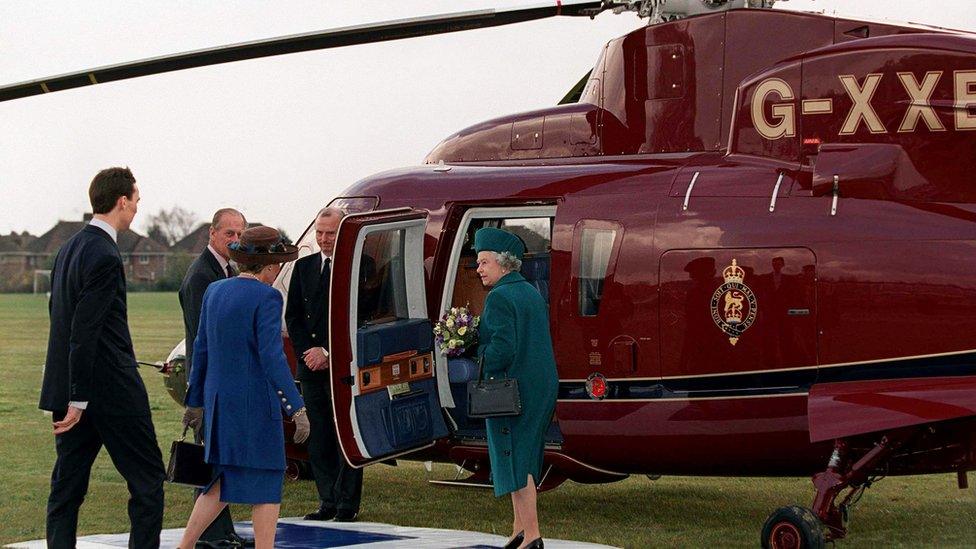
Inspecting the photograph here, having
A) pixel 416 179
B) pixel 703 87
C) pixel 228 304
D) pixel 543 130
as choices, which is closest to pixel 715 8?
pixel 703 87

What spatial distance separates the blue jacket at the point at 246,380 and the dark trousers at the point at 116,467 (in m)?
0.40

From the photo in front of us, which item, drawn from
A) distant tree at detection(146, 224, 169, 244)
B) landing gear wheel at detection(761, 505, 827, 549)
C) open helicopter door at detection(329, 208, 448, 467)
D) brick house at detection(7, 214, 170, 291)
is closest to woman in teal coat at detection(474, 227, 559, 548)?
open helicopter door at detection(329, 208, 448, 467)

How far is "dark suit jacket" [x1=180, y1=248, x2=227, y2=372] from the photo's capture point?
8.18 meters

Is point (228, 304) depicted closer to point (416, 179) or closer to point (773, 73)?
point (416, 179)

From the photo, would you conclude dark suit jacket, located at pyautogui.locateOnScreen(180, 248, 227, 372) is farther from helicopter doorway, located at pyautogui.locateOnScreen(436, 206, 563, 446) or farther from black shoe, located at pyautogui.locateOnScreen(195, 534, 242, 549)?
helicopter doorway, located at pyautogui.locateOnScreen(436, 206, 563, 446)

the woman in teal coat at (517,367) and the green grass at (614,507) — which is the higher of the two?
the woman in teal coat at (517,367)

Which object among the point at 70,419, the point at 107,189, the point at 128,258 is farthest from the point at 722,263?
the point at 128,258

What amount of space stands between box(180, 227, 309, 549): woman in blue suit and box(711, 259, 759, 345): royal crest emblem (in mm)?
2578

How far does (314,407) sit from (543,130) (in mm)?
2503

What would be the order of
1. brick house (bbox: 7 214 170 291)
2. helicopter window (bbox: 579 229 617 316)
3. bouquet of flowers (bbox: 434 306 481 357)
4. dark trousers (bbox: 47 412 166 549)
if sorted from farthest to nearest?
1. brick house (bbox: 7 214 170 291)
2. bouquet of flowers (bbox: 434 306 481 357)
3. helicopter window (bbox: 579 229 617 316)
4. dark trousers (bbox: 47 412 166 549)

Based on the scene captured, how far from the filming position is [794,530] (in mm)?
7621

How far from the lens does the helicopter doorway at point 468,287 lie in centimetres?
932

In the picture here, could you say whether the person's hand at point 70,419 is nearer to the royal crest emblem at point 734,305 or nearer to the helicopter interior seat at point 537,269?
the royal crest emblem at point 734,305

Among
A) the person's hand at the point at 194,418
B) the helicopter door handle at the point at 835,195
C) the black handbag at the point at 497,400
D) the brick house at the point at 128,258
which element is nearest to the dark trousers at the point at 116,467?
the person's hand at the point at 194,418
